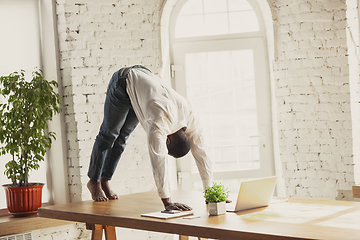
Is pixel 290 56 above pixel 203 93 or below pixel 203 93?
above

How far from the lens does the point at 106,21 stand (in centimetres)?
380

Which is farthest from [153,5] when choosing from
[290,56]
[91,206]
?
[91,206]

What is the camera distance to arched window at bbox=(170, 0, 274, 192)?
4168 millimetres

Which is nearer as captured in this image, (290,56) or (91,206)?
(91,206)

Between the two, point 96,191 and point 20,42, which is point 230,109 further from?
point 20,42

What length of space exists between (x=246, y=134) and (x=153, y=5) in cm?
157

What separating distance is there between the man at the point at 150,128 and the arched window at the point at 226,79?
132 cm

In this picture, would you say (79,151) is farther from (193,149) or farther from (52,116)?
(193,149)

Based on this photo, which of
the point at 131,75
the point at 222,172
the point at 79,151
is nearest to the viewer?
the point at 131,75

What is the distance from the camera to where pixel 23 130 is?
3.38m

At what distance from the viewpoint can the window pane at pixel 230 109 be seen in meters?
4.20

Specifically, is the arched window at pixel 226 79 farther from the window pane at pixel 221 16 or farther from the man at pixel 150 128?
the man at pixel 150 128

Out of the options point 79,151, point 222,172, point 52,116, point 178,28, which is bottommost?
point 222,172

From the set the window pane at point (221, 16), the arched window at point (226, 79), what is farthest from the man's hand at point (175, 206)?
the window pane at point (221, 16)
